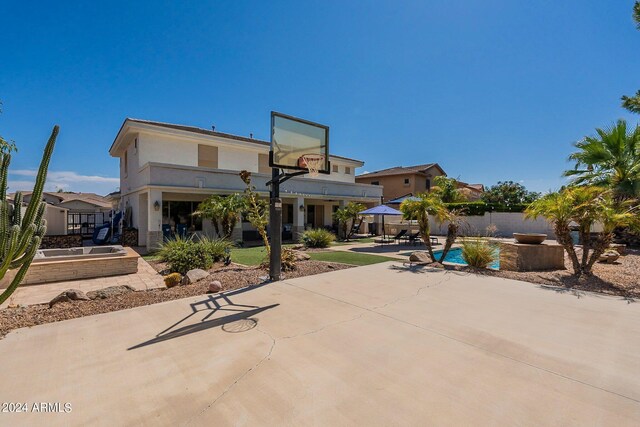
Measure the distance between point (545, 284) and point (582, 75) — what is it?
1089cm

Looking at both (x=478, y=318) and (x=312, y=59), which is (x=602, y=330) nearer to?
(x=478, y=318)

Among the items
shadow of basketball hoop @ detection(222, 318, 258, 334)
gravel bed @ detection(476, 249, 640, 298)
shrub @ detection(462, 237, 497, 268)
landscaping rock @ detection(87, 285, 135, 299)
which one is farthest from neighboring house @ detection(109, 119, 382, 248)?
gravel bed @ detection(476, 249, 640, 298)

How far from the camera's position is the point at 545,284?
7.81m

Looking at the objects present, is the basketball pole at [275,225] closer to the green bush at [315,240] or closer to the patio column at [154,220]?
the green bush at [315,240]

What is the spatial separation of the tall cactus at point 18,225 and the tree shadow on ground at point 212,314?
6.98 ft

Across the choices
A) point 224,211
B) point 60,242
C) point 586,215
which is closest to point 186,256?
point 224,211

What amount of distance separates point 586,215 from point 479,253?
118 inches

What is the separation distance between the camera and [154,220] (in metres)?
14.2

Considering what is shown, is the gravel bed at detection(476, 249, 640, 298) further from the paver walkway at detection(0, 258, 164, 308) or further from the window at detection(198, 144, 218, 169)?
the window at detection(198, 144, 218, 169)

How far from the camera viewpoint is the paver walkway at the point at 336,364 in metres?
2.73

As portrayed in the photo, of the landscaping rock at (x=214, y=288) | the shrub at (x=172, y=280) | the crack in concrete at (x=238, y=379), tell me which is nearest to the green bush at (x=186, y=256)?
the shrub at (x=172, y=280)

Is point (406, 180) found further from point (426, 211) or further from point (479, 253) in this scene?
point (479, 253)

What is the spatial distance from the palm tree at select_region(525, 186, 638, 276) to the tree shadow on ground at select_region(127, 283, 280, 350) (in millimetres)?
8576

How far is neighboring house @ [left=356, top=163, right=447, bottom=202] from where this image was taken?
36062 millimetres
